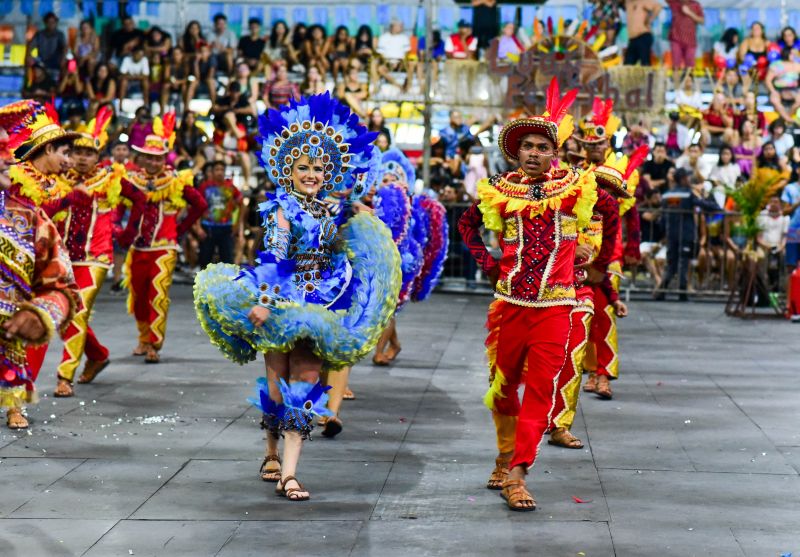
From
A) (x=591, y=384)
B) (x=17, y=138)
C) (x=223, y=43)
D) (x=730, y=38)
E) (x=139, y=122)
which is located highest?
(x=730, y=38)

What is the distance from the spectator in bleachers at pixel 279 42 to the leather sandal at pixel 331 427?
16.5 m

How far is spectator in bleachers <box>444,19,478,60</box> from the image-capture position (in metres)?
24.1

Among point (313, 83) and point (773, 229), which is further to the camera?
point (313, 83)

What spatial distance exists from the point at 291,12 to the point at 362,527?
20.3 m

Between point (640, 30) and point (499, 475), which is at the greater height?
point (640, 30)

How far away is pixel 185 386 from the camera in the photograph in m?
11.3

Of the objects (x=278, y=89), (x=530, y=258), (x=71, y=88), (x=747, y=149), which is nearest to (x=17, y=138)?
(x=530, y=258)

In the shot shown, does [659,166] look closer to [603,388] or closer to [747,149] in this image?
[747,149]

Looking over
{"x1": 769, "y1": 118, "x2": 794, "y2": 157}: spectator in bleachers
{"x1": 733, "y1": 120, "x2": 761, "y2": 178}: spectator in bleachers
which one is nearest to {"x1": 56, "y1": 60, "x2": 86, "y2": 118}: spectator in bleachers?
{"x1": 733, "y1": 120, "x2": 761, "y2": 178}: spectator in bleachers

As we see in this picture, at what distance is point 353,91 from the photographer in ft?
74.1

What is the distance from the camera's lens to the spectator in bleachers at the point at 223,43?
2470 cm

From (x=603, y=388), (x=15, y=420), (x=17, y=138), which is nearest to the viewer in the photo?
(x=17, y=138)

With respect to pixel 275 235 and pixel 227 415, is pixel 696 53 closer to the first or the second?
pixel 227 415

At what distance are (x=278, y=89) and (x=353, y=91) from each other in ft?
4.17
